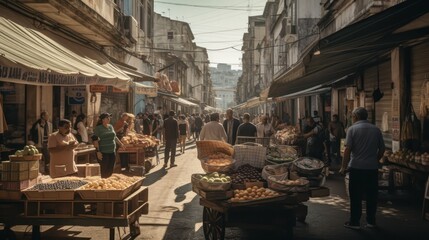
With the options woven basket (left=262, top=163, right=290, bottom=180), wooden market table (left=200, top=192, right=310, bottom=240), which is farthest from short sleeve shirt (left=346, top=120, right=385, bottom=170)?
wooden market table (left=200, top=192, right=310, bottom=240)

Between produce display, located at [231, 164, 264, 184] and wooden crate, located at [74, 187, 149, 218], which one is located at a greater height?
produce display, located at [231, 164, 264, 184]

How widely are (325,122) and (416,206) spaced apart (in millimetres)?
14972

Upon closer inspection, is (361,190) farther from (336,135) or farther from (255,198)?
(336,135)

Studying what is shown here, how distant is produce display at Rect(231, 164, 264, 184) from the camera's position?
663 centimetres

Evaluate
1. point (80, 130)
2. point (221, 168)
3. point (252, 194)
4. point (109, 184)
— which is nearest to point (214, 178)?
point (252, 194)

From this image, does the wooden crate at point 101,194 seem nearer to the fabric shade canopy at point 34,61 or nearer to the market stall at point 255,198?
the market stall at point 255,198

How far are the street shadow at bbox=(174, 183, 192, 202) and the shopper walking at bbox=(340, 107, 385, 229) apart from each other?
3853 mm

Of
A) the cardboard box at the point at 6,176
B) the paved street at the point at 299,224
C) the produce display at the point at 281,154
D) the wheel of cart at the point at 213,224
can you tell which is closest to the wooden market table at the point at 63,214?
the cardboard box at the point at 6,176

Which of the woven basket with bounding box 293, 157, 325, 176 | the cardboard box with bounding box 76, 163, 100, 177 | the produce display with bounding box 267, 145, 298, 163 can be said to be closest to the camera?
the woven basket with bounding box 293, 157, 325, 176

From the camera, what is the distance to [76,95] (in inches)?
591

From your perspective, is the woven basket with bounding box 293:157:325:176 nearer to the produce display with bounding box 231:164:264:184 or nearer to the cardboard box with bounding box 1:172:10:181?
the produce display with bounding box 231:164:264:184

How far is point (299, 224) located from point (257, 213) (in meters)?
1.78

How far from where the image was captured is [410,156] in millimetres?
9398

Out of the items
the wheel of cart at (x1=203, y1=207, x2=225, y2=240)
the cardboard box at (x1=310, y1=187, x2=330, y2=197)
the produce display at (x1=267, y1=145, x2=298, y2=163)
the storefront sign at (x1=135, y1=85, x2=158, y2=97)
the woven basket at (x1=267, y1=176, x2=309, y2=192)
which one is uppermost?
the storefront sign at (x1=135, y1=85, x2=158, y2=97)
